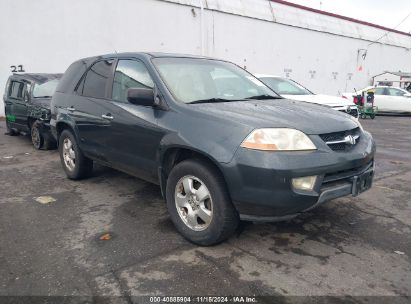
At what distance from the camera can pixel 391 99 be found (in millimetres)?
16844

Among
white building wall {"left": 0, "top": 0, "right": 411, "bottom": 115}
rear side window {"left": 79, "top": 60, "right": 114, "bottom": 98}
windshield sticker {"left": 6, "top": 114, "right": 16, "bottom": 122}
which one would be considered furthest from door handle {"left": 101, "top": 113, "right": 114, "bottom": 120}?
white building wall {"left": 0, "top": 0, "right": 411, "bottom": 115}

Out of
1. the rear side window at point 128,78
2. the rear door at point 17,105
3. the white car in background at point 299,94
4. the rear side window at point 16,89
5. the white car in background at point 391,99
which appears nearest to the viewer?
the rear side window at point 128,78

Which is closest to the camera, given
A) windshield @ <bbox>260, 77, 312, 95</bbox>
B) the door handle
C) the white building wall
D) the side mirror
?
the side mirror

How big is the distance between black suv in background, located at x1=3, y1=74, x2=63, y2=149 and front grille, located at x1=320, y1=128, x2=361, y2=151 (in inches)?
232

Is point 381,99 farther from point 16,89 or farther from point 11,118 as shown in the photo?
point 11,118

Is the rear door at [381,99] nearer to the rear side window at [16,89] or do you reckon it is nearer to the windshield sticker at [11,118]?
the rear side window at [16,89]

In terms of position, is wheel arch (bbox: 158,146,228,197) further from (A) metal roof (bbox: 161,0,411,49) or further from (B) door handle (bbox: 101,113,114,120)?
(A) metal roof (bbox: 161,0,411,49)

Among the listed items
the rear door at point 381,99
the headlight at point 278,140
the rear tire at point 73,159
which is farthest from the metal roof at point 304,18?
the headlight at point 278,140

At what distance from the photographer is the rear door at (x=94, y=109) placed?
168 inches

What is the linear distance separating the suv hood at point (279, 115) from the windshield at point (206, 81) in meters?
0.27

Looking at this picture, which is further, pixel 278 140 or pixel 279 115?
pixel 279 115

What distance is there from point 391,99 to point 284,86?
978 cm

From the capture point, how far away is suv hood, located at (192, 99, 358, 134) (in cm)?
292

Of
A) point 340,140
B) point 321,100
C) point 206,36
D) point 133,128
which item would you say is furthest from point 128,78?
point 206,36
